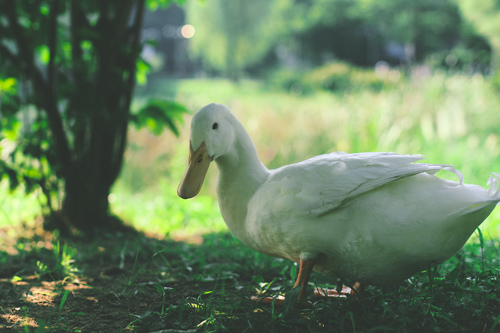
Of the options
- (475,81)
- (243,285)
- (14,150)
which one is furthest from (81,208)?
(475,81)

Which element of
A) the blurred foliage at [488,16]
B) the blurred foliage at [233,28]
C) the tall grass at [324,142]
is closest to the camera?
the tall grass at [324,142]

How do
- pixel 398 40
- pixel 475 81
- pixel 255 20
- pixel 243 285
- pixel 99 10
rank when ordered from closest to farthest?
pixel 243 285 → pixel 99 10 → pixel 475 81 → pixel 398 40 → pixel 255 20

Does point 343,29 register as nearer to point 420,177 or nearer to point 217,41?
point 217,41

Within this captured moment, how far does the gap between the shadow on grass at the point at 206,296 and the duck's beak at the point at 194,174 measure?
0.43 m

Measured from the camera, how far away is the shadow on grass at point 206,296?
62.7 inches

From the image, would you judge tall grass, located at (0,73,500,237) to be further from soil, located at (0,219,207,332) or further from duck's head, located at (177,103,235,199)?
duck's head, located at (177,103,235,199)

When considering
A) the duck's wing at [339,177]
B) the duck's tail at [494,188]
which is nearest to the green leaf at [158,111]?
the duck's wing at [339,177]

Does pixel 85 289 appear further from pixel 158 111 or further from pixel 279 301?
pixel 158 111

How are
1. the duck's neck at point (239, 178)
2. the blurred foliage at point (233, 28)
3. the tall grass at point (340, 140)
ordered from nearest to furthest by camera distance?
the duck's neck at point (239, 178) < the tall grass at point (340, 140) < the blurred foliage at point (233, 28)

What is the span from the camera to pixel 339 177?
1.70 metres

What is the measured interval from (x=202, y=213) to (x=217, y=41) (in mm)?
26810

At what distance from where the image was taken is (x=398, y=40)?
Answer: 88.3 feet

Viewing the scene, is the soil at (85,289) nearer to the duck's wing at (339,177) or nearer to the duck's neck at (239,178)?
the duck's neck at (239,178)

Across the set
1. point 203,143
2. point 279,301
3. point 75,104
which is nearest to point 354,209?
point 279,301
